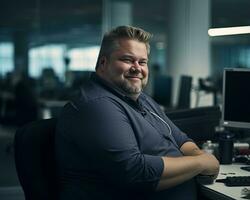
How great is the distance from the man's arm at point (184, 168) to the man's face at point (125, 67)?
13.0 inches

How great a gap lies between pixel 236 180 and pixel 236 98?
79 cm

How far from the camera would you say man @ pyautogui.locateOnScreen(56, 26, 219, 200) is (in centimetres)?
183

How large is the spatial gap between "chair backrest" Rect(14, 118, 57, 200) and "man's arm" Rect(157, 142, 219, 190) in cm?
46

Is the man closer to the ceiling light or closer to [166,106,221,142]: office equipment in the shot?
[166,106,221,142]: office equipment

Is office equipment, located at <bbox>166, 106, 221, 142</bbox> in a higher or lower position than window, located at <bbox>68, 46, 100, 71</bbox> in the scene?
lower

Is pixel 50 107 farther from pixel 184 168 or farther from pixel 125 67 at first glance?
pixel 184 168

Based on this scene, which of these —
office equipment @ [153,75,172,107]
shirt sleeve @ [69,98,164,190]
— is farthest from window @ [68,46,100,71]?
shirt sleeve @ [69,98,164,190]

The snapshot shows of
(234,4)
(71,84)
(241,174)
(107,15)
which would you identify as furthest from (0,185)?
(234,4)

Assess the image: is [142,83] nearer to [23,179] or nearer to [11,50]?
[23,179]

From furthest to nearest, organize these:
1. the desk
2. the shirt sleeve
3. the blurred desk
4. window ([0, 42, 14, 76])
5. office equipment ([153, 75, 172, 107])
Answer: window ([0, 42, 14, 76]) < the blurred desk < office equipment ([153, 75, 172, 107]) < the desk < the shirt sleeve

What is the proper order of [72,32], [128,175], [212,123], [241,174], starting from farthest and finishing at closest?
1. [72,32]
2. [212,123]
3. [241,174]
4. [128,175]

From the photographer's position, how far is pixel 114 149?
1.81 metres

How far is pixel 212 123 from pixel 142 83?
0.85 metres

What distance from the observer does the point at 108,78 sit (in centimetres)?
201
